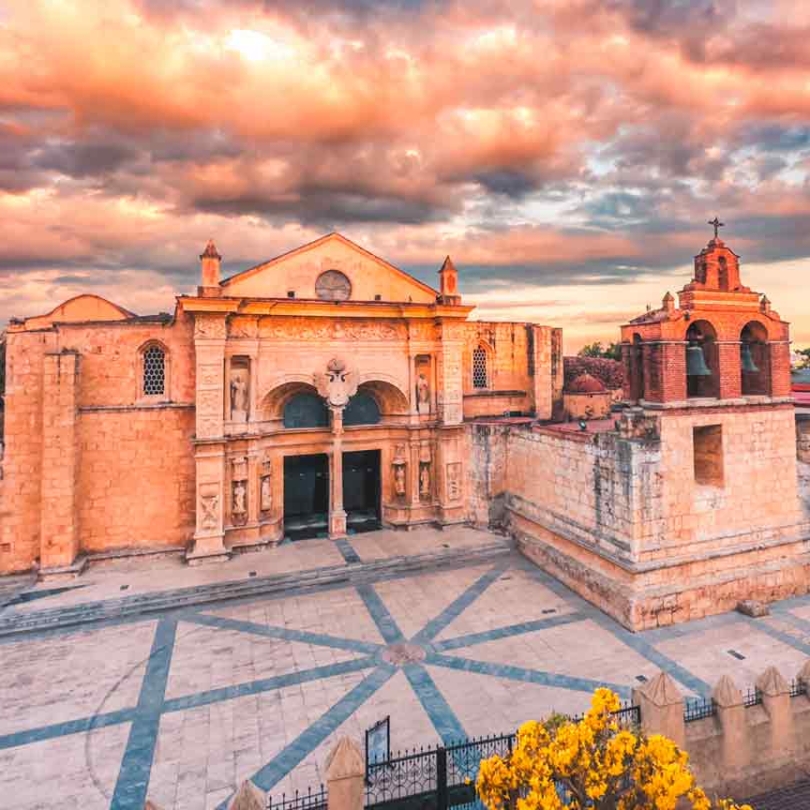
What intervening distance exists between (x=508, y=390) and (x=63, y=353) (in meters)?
18.7

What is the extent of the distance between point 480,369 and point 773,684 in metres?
17.3

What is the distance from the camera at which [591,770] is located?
19.5 feet

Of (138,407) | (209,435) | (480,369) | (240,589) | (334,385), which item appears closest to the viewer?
(240,589)

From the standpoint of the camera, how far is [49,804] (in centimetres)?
849

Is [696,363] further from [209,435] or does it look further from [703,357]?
[209,435]

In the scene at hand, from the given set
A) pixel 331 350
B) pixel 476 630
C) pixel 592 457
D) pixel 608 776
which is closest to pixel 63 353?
pixel 331 350

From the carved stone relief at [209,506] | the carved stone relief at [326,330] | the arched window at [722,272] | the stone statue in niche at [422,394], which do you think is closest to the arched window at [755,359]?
the arched window at [722,272]

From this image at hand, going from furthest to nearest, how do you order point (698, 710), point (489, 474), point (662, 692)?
point (489, 474), point (698, 710), point (662, 692)

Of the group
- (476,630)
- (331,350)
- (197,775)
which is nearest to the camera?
(197,775)

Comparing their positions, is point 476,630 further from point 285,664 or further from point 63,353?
point 63,353

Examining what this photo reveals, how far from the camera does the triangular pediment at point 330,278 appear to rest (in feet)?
64.6

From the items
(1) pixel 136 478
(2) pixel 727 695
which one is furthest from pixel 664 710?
(1) pixel 136 478

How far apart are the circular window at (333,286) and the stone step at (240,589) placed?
1060 cm

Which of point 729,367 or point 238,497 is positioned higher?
point 729,367
